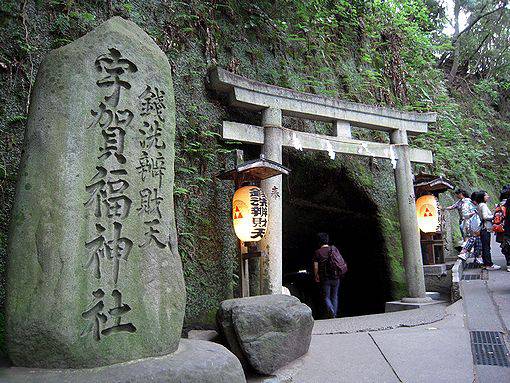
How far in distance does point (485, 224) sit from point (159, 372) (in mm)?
9160

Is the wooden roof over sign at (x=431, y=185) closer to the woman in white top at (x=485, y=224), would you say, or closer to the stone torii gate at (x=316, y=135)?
the stone torii gate at (x=316, y=135)

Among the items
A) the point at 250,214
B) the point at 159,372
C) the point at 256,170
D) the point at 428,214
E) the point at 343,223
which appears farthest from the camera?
the point at 343,223

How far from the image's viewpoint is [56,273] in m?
2.86

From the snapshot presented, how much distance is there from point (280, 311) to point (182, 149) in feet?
10.3

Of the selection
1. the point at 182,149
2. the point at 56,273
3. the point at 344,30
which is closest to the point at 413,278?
the point at 182,149

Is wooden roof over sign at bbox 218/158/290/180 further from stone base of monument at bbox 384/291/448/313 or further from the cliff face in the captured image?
stone base of monument at bbox 384/291/448/313

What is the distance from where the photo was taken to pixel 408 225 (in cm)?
885

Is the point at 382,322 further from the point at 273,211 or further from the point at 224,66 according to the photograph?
the point at 224,66

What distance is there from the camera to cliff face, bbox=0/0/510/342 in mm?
5219

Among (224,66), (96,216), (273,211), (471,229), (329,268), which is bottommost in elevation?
(329,268)

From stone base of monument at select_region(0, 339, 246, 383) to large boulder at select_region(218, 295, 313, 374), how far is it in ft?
3.93

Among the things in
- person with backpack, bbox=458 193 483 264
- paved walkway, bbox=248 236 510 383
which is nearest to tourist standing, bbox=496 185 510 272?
person with backpack, bbox=458 193 483 264

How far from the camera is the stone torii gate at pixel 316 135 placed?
22.0 feet

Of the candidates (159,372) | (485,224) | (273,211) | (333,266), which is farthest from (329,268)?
(159,372)
